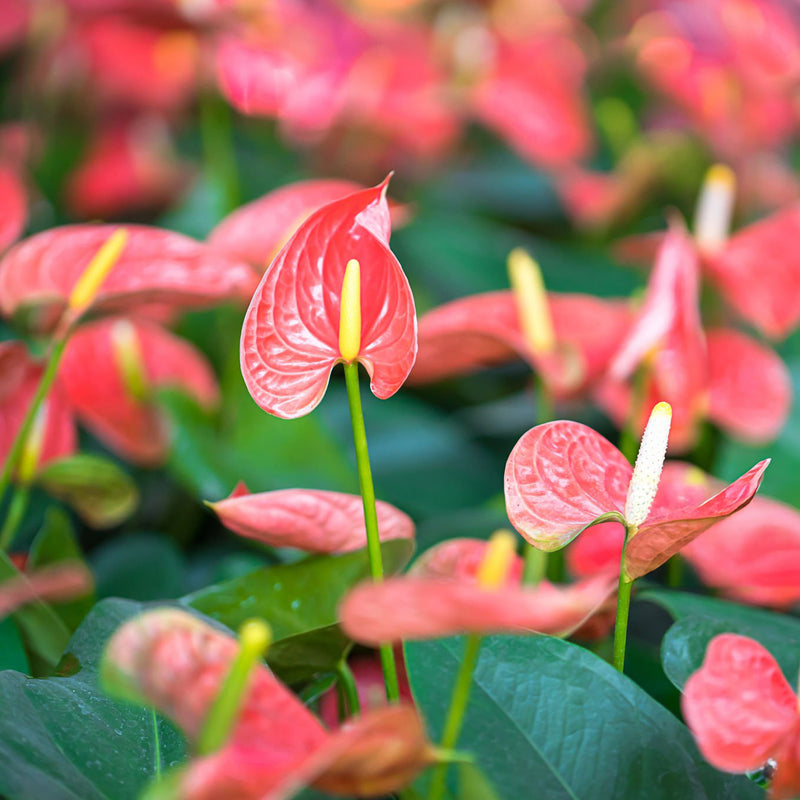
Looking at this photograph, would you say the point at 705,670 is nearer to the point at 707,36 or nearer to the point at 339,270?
the point at 339,270

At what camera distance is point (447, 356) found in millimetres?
533

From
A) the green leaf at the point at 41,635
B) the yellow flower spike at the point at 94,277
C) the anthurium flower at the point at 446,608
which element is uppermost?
the yellow flower spike at the point at 94,277

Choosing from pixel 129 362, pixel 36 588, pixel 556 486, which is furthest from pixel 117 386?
pixel 556 486

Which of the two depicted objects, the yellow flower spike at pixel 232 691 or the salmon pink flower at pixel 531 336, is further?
the salmon pink flower at pixel 531 336

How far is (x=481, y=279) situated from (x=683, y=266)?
340 mm

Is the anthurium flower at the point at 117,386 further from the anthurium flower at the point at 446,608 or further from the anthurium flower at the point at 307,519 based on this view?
the anthurium flower at the point at 446,608

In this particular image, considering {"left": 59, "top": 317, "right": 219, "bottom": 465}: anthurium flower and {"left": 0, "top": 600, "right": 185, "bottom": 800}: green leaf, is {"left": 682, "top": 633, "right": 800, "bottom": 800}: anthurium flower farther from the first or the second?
{"left": 59, "top": 317, "right": 219, "bottom": 465}: anthurium flower

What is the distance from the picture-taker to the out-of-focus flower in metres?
0.91

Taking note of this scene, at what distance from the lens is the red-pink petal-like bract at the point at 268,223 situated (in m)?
0.52

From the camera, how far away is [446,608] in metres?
0.21

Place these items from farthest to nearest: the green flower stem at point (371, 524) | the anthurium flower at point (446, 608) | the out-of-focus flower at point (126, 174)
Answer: the out-of-focus flower at point (126, 174), the green flower stem at point (371, 524), the anthurium flower at point (446, 608)

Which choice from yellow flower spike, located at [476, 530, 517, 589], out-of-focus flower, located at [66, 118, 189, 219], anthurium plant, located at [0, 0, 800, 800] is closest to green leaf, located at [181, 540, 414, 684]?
anthurium plant, located at [0, 0, 800, 800]

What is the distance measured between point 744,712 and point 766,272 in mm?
384

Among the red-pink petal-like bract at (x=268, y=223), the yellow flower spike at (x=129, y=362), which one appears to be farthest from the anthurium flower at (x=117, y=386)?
the red-pink petal-like bract at (x=268, y=223)
